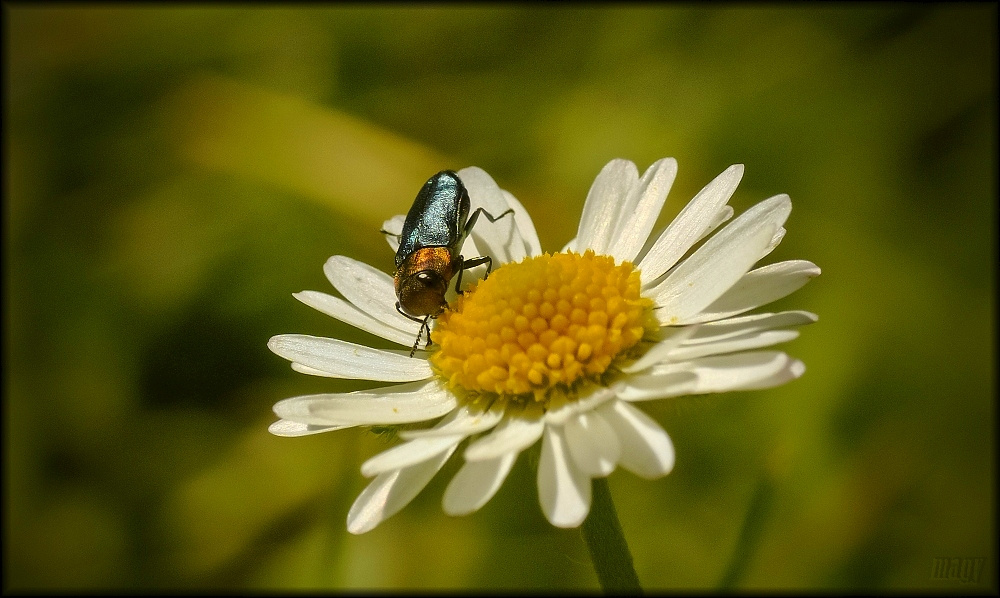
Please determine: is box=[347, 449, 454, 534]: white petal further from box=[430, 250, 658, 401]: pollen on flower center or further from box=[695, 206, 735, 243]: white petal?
box=[695, 206, 735, 243]: white petal

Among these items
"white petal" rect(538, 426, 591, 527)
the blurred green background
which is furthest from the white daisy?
the blurred green background

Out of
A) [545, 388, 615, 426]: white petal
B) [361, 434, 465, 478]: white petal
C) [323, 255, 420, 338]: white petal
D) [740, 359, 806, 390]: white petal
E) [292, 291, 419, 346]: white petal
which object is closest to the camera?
[740, 359, 806, 390]: white petal

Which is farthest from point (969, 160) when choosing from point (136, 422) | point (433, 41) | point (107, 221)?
point (107, 221)

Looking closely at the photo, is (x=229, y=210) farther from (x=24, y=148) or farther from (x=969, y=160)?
(x=969, y=160)

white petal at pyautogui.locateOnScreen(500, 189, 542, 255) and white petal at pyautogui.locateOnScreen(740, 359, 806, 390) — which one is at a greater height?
white petal at pyautogui.locateOnScreen(500, 189, 542, 255)

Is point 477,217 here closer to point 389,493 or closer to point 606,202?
point 606,202

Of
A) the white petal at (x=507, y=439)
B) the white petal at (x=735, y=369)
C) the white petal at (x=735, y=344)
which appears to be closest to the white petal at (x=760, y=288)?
the white petal at (x=735, y=344)
